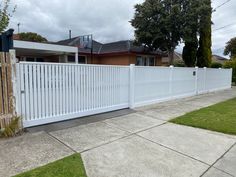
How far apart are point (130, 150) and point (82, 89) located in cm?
293

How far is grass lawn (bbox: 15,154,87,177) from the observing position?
290cm

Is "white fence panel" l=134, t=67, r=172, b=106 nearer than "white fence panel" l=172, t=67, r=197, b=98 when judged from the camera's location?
Yes

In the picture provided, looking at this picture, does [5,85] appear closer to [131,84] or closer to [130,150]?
[130,150]

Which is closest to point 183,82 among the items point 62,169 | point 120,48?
point 62,169

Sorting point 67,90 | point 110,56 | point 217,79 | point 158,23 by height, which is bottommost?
point 67,90

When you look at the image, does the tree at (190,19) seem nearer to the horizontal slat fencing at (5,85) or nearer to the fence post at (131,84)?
the fence post at (131,84)

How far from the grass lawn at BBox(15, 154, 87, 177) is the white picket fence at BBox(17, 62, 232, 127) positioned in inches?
88.3

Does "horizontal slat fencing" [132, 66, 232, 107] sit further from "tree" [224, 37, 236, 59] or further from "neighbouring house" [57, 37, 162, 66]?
"tree" [224, 37, 236, 59]

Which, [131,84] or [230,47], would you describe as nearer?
[131,84]

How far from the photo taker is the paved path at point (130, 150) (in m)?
3.15

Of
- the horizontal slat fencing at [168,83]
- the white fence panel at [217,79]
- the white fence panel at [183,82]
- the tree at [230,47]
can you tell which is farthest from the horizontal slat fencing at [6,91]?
the tree at [230,47]

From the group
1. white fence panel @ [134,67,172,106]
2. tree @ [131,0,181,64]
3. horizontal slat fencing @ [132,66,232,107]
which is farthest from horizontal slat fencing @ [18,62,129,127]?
tree @ [131,0,181,64]

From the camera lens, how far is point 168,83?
974 cm

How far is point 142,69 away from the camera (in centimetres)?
806
